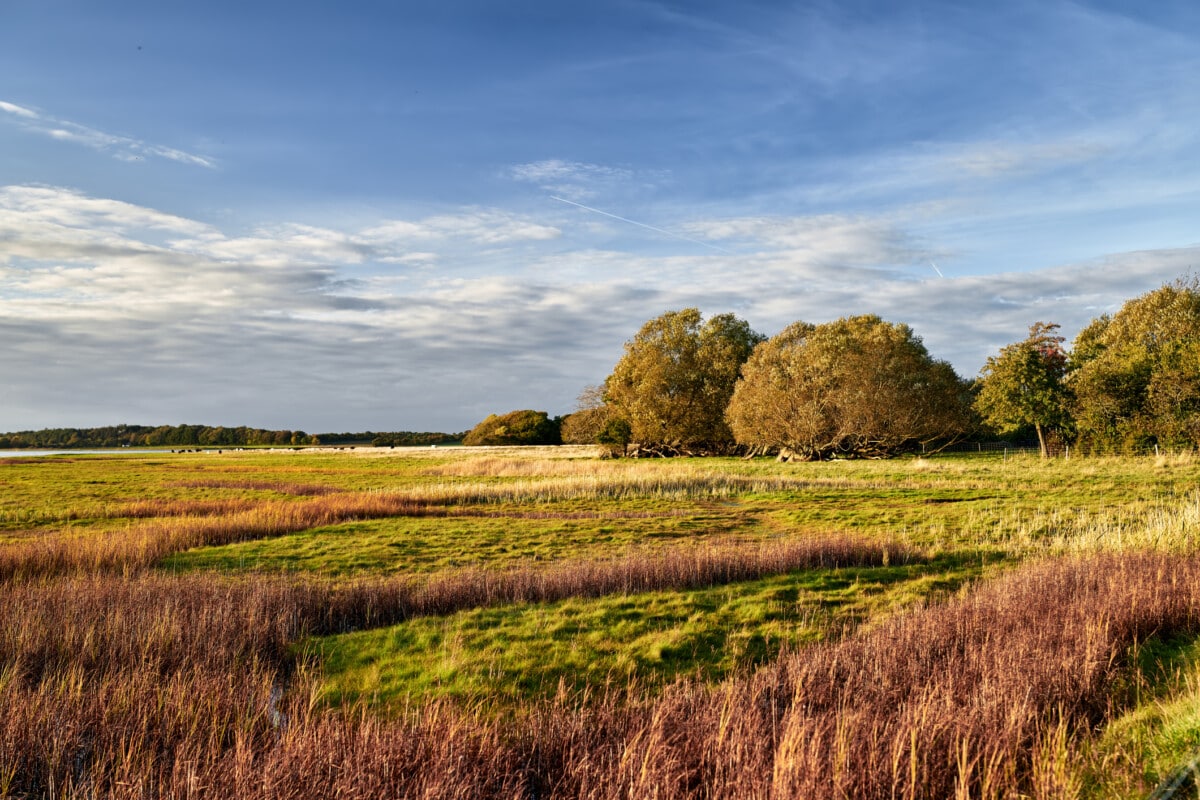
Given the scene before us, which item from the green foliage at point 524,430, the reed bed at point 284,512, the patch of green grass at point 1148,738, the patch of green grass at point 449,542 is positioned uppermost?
the green foliage at point 524,430

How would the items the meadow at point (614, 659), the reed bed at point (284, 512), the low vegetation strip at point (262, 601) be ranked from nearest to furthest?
the meadow at point (614, 659)
the low vegetation strip at point (262, 601)
the reed bed at point (284, 512)

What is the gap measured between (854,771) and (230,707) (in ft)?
18.6

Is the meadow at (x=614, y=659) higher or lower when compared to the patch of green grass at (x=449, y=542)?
higher

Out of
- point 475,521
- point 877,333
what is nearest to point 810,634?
point 475,521

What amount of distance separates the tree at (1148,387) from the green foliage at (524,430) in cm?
6747

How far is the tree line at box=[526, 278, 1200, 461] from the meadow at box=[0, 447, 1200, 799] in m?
25.9

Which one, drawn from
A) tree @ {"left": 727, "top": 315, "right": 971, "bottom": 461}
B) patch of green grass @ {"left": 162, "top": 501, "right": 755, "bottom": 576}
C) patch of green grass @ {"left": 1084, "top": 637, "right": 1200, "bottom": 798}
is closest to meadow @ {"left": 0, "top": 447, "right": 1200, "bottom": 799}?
patch of green grass @ {"left": 1084, "top": 637, "right": 1200, "bottom": 798}

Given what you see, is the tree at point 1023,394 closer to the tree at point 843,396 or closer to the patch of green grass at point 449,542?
the tree at point 843,396

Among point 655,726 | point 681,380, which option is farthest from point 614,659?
point 681,380

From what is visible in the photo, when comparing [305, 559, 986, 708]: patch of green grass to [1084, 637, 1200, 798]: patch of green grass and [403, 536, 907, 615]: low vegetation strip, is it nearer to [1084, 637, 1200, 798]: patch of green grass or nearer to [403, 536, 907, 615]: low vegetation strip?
[403, 536, 907, 615]: low vegetation strip

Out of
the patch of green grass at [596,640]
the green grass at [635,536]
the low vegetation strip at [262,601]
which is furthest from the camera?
the green grass at [635,536]

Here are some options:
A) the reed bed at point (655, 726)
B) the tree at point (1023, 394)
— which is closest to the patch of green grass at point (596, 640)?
the reed bed at point (655, 726)

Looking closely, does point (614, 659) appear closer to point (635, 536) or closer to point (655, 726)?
point (655, 726)

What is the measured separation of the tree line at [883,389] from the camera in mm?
42344
